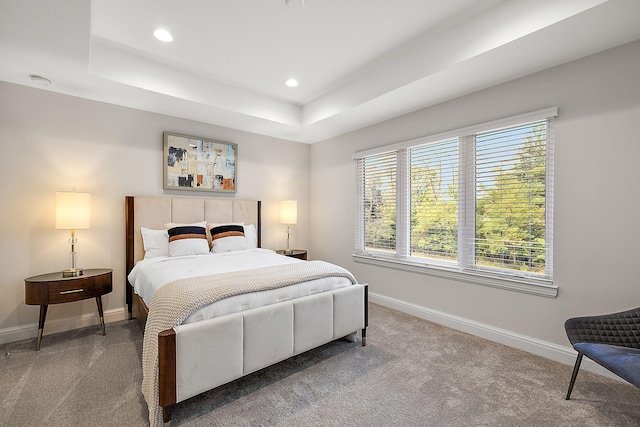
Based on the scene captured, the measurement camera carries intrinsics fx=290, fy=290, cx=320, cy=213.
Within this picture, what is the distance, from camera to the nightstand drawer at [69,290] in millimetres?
2566

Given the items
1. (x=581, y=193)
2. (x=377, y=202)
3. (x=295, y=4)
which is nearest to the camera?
(x=295, y=4)

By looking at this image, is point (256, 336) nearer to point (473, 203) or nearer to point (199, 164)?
point (473, 203)

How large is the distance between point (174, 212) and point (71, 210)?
1.01 meters

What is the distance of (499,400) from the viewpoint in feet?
6.25

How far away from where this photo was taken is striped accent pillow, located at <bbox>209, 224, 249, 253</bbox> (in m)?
3.53

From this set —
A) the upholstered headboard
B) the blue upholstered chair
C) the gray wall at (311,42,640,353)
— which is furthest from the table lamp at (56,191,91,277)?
the blue upholstered chair

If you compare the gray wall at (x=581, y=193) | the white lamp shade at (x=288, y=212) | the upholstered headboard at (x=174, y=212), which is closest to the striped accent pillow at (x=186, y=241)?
the upholstered headboard at (x=174, y=212)

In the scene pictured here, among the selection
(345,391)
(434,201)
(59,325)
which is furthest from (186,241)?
(434,201)

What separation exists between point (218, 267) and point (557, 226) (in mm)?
2929

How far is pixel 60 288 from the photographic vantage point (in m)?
2.59

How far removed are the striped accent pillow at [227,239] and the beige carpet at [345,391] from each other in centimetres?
125

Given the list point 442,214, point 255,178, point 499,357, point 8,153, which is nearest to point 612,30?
point 442,214

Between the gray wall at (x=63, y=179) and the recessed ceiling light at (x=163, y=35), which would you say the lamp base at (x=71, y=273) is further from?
the recessed ceiling light at (x=163, y=35)

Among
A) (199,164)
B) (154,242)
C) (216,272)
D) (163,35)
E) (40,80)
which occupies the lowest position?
(216,272)
